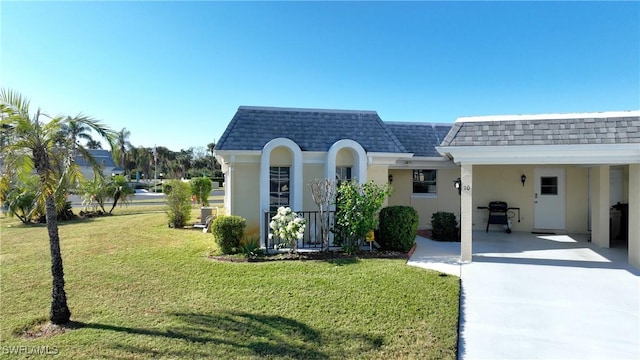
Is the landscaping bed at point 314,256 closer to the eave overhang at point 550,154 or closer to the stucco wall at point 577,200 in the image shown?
the eave overhang at point 550,154

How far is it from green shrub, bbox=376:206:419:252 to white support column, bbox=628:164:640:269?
19.0 ft

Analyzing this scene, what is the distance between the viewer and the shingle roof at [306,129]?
11.3m

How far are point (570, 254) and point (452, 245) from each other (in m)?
3.54

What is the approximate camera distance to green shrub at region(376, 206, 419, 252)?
10.3m

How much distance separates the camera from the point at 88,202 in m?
21.9

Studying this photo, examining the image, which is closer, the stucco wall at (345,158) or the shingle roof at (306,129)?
the shingle roof at (306,129)

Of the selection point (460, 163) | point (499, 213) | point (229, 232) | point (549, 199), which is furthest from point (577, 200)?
point (229, 232)

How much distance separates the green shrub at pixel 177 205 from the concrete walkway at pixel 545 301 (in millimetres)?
12690

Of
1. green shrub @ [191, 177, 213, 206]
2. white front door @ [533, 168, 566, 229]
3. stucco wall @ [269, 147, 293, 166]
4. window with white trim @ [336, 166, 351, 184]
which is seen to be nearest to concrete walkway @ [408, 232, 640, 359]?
white front door @ [533, 168, 566, 229]

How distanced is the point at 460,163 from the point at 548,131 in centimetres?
242

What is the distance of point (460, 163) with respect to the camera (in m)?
9.36

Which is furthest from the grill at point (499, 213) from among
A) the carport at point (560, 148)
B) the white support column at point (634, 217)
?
the white support column at point (634, 217)

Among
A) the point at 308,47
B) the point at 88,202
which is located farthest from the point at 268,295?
the point at 88,202

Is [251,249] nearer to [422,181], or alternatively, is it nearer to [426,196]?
[426,196]
